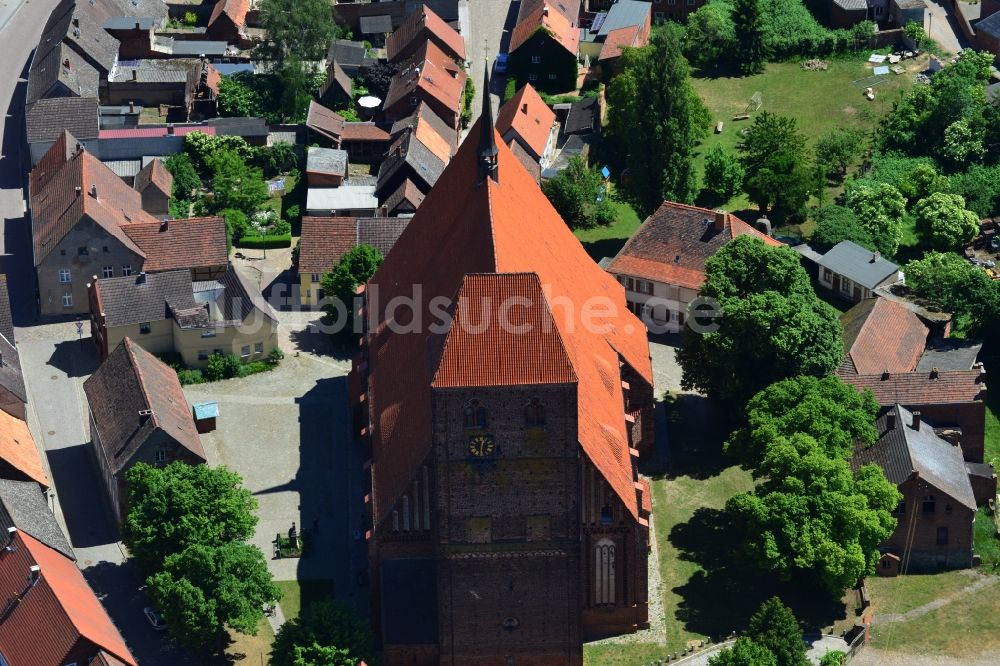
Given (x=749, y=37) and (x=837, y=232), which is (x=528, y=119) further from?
(x=749, y=37)

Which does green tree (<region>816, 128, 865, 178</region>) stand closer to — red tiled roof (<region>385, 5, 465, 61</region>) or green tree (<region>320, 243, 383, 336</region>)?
red tiled roof (<region>385, 5, 465, 61</region>)

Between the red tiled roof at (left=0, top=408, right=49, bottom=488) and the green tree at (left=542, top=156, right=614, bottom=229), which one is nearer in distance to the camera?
the red tiled roof at (left=0, top=408, right=49, bottom=488)

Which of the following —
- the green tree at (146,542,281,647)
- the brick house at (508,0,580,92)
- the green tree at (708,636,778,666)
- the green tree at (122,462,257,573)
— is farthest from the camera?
the brick house at (508,0,580,92)

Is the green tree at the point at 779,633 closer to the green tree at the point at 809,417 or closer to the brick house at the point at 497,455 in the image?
the brick house at the point at 497,455

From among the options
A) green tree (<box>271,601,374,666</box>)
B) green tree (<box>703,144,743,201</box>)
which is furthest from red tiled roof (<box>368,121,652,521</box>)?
green tree (<box>703,144,743,201</box>)

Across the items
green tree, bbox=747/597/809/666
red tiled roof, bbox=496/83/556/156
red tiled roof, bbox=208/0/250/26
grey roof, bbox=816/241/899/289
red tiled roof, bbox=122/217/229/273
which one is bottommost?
green tree, bbox=747/597/809/666

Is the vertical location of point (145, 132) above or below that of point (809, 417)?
above

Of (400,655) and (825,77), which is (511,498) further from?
(825,77)

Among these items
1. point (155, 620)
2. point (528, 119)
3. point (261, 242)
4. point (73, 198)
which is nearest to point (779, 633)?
point (155, 620)
